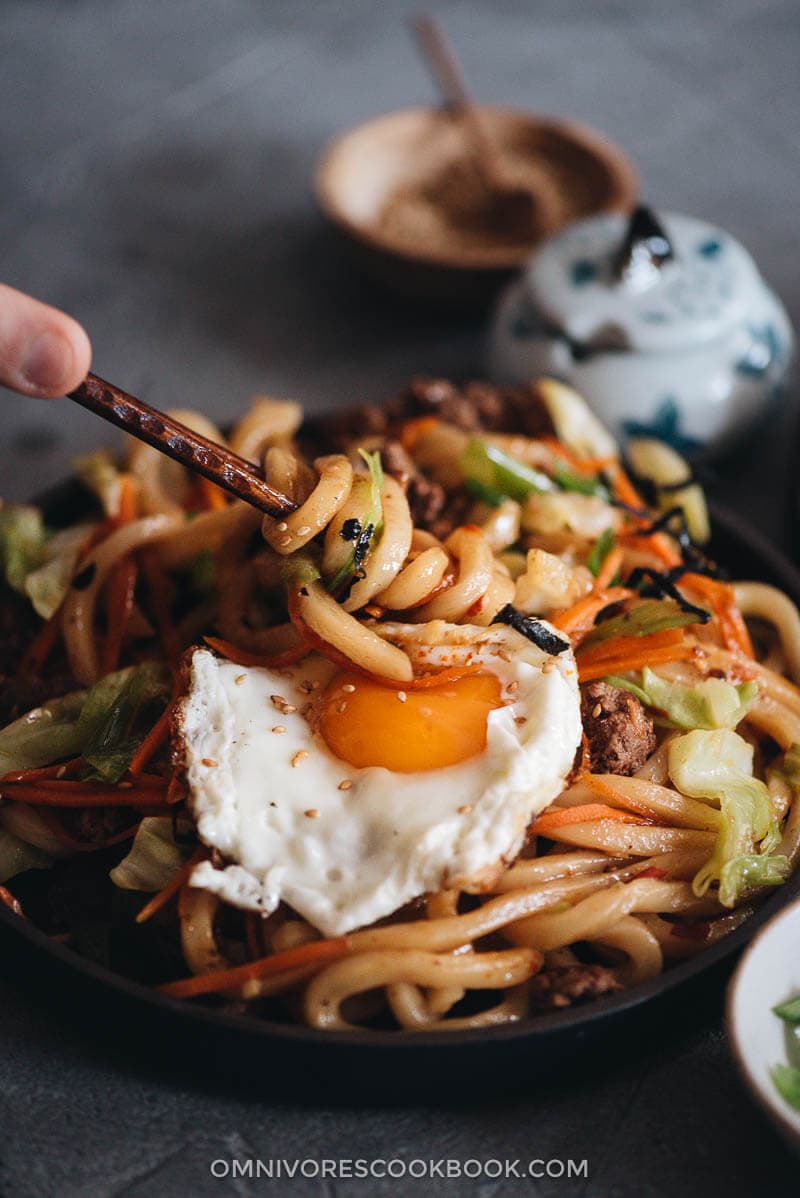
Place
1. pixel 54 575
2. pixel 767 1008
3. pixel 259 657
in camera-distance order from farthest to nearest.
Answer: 1. pixel 54 575
2. pixel 259 657
3. pixel 767 1008

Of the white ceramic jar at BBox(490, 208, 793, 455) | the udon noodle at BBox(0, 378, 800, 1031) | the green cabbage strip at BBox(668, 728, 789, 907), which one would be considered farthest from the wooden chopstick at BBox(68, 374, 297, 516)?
the white ceramic jar at BBox(490, 208, 793, 455)

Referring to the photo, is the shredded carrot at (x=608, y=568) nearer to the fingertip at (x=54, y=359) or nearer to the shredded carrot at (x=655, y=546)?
the shredded carrot at (x=655, y=546)

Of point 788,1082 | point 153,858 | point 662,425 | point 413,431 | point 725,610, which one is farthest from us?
point 662,425

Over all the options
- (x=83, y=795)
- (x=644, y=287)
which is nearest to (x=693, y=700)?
(x=83, y=795)

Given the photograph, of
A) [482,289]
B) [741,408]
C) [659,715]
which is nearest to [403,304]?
[482,289]

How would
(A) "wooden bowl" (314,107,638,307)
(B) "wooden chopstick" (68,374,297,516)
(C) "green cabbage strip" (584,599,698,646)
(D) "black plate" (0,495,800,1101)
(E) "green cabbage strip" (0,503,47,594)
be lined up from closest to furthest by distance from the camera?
(D) "black plate" (0,495,800,1101) → (B) "wooden chopstick" (68,374,297,516) → (C) "green cabbage strip" (584,599,698,646) → (E) "green cabbage strip" (0,503,47,594) → (A) "wooden bowl" (314,107,638,307)

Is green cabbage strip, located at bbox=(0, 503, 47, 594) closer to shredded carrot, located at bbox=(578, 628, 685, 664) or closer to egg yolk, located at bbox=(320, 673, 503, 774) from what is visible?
egg yolk, located at bbox=(320, 673, 503, 774)

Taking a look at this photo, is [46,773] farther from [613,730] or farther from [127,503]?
[613,730]
